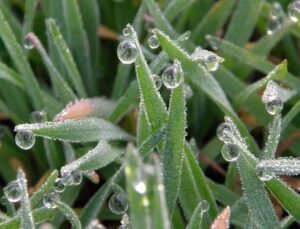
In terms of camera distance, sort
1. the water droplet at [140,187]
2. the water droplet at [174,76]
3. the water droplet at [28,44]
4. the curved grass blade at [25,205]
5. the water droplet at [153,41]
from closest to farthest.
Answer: the water droplet at [140,187]
the curved grass blade at [25,205]
the water droplet at [174,76]
the water droplet at [153,41]
the water droplet at [28,44]

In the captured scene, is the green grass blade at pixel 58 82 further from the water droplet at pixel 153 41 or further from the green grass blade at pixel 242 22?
the green grass blade at pixel 242 22

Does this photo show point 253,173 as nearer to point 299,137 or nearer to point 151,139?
point 151,139

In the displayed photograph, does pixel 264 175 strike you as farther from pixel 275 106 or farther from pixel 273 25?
pixel 273 25

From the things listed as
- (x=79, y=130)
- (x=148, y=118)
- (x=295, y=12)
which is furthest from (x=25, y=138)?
(x=295, y=12)

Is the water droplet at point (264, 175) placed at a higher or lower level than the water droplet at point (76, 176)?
lower

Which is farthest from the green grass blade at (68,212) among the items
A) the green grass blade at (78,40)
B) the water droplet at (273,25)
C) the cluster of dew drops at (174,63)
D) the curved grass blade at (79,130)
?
the water droplet at (273,25)

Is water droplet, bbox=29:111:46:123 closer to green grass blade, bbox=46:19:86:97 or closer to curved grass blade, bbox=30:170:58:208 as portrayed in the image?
green grass blade, bbox=46:19:86:97

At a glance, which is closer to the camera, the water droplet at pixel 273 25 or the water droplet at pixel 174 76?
the water droplet at pixel 174 76
